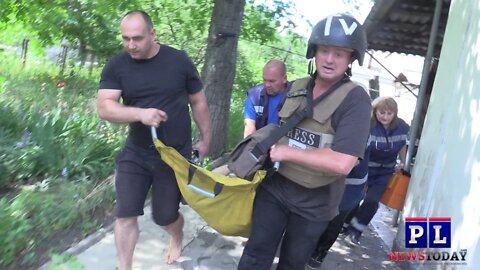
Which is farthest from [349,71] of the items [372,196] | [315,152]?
[372,196]

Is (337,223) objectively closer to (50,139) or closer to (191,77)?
(191,77)

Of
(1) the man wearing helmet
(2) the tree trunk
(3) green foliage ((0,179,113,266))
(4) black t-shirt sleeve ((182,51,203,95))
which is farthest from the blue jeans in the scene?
(2) the tree trunk

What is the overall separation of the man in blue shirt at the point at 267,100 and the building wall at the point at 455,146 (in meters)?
1.49

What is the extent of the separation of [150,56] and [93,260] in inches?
66.8

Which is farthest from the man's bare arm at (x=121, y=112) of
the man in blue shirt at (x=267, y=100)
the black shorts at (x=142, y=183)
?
the man in blue shirt at (x=267, y=100)

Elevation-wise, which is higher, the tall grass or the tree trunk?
the tree trunk

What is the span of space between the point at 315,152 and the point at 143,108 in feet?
4.28

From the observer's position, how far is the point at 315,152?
2398mm

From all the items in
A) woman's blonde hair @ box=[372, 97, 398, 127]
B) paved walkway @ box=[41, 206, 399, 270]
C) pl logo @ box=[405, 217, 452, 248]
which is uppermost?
woman's blonde hair @ box=[372, 97, 398, 127]

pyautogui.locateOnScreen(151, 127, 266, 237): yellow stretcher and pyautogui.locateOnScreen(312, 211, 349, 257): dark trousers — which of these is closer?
pyautogui.locateOnScreen(151, 127, 266, 237): yellow stretcher

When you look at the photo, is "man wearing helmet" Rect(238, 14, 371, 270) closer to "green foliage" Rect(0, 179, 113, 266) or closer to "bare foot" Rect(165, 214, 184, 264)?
"bare foot" Rect(165, 214, 184, 264)

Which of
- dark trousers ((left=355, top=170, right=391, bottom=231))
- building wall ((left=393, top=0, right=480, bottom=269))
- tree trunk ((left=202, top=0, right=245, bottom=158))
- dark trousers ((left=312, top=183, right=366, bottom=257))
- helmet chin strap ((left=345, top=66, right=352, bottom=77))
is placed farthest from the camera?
tree trunk ((left=202, top=0, right=245, bottom=158))

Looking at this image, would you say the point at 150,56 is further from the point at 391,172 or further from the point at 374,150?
the point at 391,172

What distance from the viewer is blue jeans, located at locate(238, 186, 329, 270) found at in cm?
274
